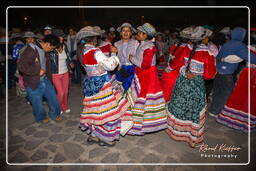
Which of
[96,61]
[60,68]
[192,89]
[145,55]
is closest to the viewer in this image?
[96,61]

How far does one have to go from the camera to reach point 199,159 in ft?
11.1

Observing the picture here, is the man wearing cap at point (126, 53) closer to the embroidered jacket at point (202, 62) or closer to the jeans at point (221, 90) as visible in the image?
the embroidered jacket at point (202, 62)

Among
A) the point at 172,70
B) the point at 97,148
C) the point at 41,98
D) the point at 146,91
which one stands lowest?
the point at 97,148

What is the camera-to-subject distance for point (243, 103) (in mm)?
4129

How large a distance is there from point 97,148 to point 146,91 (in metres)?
1.44

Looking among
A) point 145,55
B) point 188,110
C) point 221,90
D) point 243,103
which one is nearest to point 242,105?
point 243,103

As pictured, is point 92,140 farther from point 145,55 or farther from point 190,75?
point 190,75

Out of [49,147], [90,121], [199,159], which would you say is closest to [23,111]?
[49,147]

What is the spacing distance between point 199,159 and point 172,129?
705 mm

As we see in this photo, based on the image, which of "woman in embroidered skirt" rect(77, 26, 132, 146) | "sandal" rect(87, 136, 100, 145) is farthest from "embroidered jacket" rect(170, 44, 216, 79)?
"sandal" rect(87, 136, 100, 145)

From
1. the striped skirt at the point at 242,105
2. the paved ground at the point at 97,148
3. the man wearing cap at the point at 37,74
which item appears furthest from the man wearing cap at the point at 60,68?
the striped skirt at the point at 242,105

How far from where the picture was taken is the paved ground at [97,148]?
11.0ft

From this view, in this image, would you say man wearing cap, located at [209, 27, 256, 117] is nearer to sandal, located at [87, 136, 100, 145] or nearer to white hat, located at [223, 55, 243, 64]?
white hat, located at [223, 55, 243, 64]

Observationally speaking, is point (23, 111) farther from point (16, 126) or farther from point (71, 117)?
point (71, 117)
